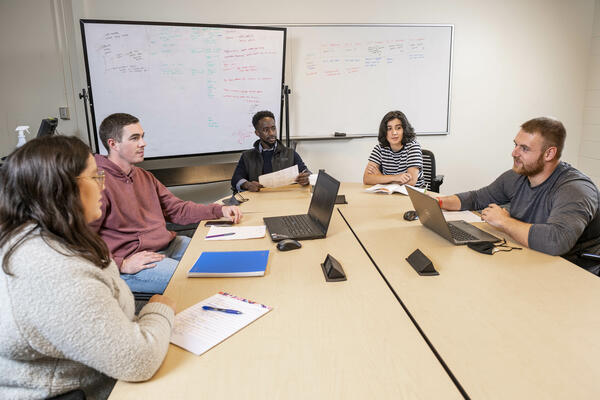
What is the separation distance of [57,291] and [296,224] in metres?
1.20

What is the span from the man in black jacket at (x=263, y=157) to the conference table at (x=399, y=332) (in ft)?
4.99

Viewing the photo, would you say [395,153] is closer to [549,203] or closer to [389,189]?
[389,189]

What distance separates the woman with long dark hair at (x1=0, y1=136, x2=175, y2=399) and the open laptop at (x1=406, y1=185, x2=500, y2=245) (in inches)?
44.0

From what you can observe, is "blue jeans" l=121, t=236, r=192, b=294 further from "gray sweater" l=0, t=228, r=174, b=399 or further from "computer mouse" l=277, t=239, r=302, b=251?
"gray sweater" l=0, t=228, r=174, b=399

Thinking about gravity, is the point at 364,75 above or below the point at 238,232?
above

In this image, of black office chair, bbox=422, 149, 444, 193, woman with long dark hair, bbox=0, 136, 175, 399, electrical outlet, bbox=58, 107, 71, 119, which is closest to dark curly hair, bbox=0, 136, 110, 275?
woman with long dark hair, bbox=0, 136, 175, 399

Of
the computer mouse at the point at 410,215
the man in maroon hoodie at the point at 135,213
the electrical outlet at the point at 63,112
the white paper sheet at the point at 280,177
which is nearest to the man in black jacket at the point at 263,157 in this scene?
the white paper sheet at the point at 280,177

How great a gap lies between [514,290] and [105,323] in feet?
3.60

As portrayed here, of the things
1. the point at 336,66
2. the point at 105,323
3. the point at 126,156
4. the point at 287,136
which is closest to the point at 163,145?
the point at 287,136

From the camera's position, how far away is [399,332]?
3.22 ft

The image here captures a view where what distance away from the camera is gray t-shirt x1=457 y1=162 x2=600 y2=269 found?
1.47 metres

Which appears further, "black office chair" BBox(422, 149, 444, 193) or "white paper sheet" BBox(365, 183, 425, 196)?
"black office chair" BBox(422, 149, 444, 193)

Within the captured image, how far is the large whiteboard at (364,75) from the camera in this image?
361cm

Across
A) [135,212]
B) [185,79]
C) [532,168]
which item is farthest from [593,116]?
[135,212]
